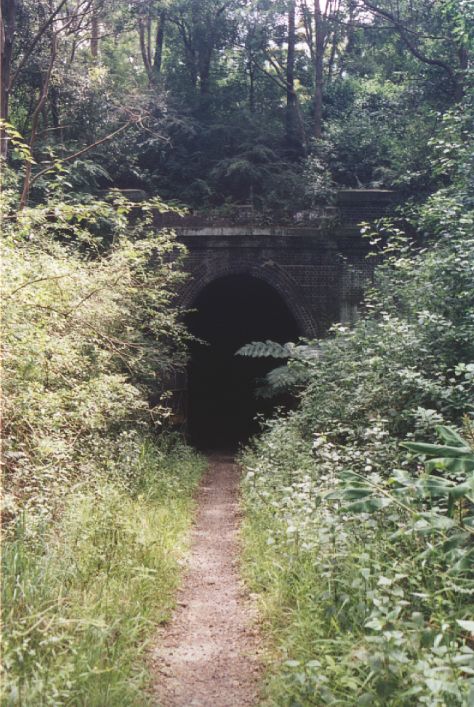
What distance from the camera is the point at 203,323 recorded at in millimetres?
19844

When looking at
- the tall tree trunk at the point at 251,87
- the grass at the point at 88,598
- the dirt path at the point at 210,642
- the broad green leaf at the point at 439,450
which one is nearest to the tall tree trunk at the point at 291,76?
the tall tree trunk at the point at 251,87

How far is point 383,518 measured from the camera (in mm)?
4344

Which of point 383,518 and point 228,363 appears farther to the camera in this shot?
point 228,363

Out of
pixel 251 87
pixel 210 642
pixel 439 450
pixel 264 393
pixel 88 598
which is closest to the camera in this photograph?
pixel 439 450

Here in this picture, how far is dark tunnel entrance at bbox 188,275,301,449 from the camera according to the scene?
1880 centimetres

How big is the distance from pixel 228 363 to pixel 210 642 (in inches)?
685

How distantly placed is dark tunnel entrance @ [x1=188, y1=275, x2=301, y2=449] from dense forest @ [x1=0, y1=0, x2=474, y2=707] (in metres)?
4.50

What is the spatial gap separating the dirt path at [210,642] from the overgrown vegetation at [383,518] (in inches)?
8.1

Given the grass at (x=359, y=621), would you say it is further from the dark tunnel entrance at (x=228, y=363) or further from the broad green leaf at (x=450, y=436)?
the dark tunnel entrance at (x=228, y=363)

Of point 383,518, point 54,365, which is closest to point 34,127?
point 54,365

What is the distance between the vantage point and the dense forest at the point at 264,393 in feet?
10.4

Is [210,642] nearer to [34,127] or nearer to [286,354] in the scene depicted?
[286,354]

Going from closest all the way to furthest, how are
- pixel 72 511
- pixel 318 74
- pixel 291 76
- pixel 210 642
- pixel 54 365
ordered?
pixel 210 642, pixel 72 511, pixel 54 365, pixel 318 74, pixel 291 76

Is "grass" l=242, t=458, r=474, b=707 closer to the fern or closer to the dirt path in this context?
the dirt path
